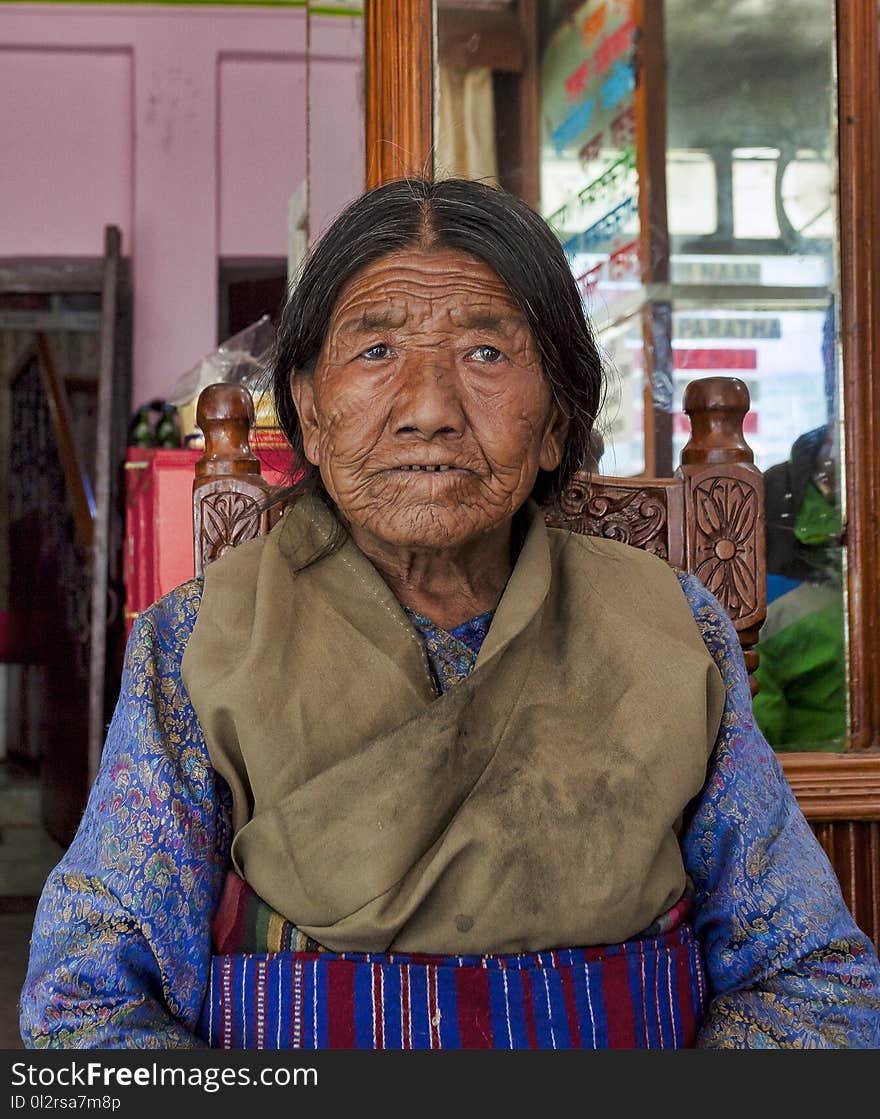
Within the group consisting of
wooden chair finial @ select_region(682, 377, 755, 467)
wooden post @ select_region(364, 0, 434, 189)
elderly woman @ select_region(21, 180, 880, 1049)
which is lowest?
elderly woman @ select_region(21, 180, 880, 1049)

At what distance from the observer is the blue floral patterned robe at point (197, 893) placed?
106 cm

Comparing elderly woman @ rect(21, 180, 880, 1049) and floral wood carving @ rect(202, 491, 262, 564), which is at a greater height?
floral wood carving @ rect(202, 491, 262, 564)

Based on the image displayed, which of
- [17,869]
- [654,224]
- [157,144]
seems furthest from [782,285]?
[17,869]

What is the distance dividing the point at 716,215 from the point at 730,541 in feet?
3.50

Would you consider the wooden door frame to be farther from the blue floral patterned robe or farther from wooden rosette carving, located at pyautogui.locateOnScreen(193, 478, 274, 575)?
the blue floral patterned robe

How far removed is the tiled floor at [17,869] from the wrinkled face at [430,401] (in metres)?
2.59

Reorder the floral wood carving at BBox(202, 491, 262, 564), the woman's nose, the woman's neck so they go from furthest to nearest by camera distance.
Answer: the floral wood carving at BBox(202, 491, 262, 564), the woman's neck, the woman's nose

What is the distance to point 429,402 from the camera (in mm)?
1183

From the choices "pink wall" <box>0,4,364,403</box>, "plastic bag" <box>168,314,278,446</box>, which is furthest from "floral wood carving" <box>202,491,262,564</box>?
Result: "pink wall" <box>0,4,364,403</box>

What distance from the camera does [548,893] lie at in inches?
43.0

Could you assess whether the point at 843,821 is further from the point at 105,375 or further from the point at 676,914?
the point at 105,375

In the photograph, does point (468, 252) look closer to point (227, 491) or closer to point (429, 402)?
point (429, 402)

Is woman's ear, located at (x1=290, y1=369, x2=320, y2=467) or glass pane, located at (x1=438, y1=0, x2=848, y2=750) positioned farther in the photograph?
glass pane, located at (x1=438, y1=0, x2=848, y2=750)

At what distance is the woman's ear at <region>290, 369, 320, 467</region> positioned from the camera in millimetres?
1347
